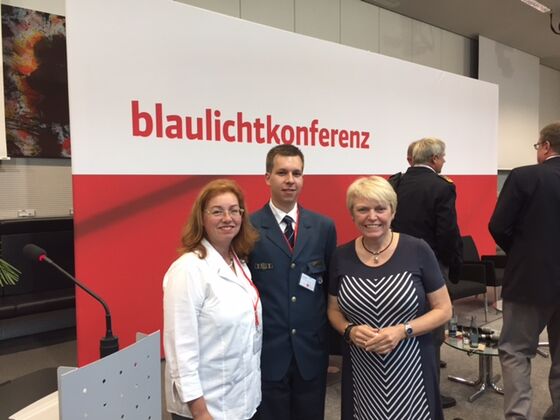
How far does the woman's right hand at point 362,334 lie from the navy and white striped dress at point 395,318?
35mm

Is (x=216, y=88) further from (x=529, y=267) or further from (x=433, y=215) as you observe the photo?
(x=529, y=267)

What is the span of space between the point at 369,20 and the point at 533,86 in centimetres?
428

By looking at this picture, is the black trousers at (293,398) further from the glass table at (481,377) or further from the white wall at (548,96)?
the white wall at (548,96)

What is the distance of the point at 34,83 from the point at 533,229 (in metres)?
3.88

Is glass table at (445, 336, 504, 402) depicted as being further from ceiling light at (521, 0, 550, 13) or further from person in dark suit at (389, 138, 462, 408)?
ceiling light at (521, 0, 550, 13)

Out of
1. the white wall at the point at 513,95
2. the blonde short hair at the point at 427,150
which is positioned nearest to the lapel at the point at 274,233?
the blonde short hair at the point at 427,150

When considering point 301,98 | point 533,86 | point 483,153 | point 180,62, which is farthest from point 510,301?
point 533,86

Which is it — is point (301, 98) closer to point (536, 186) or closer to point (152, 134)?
point (152, 134)

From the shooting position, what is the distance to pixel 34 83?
371 centimetres

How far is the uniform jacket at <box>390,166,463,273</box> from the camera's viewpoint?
2.57 meters

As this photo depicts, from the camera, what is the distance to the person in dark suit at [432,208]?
8.43 ft

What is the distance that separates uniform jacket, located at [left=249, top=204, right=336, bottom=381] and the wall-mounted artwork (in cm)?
297

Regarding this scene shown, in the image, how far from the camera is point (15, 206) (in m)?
3.75

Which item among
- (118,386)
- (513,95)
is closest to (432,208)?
(118,386)
